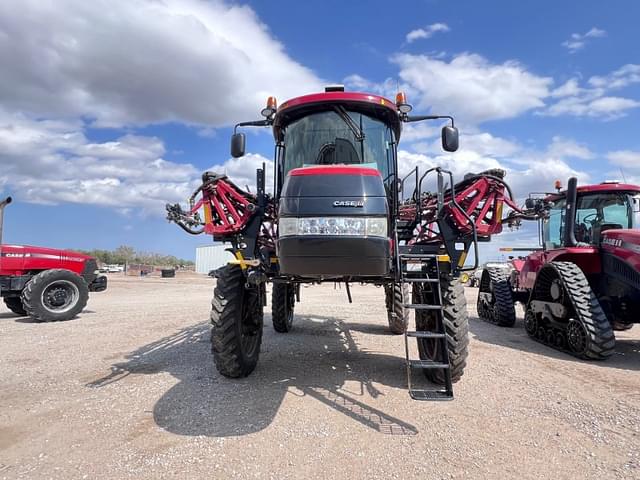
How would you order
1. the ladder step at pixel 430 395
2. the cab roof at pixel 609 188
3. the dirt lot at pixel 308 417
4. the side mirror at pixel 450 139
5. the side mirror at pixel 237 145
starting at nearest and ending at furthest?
the dirt lot at pixel 308 417, the ladder step at pixel 430 395, the side mirror at pixel 450 139, the side mirror at pixel 237 145, the cab roof at pixel 609 188

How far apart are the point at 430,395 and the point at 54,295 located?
376 inches

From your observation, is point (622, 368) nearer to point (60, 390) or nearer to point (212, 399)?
point (212, 399)

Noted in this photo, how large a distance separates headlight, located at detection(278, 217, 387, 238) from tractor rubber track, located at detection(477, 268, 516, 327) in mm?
7299

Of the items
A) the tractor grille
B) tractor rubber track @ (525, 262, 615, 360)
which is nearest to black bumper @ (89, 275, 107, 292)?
tractor rubber track @ (525, 262, 615, 360)

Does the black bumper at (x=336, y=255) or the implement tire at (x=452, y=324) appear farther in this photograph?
the implement tire at (x=452, y=324)

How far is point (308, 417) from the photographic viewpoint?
3822 mm

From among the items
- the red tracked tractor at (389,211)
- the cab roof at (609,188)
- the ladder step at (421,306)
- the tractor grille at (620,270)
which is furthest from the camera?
the cab roof at (609,188)

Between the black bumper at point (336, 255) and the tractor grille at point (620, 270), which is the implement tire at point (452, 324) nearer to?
the black bumper at point (336, 255)

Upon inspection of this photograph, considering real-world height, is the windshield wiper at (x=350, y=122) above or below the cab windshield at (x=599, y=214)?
above

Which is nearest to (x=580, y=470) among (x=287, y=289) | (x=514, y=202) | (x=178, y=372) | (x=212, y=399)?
(x=514, y=202)

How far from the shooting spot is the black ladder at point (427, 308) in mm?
3779

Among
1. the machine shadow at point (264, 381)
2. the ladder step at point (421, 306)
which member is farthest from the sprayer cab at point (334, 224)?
the machine shadow at point (264, 381)

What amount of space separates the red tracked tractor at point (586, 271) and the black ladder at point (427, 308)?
1.40 metres

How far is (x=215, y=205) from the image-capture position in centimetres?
491
